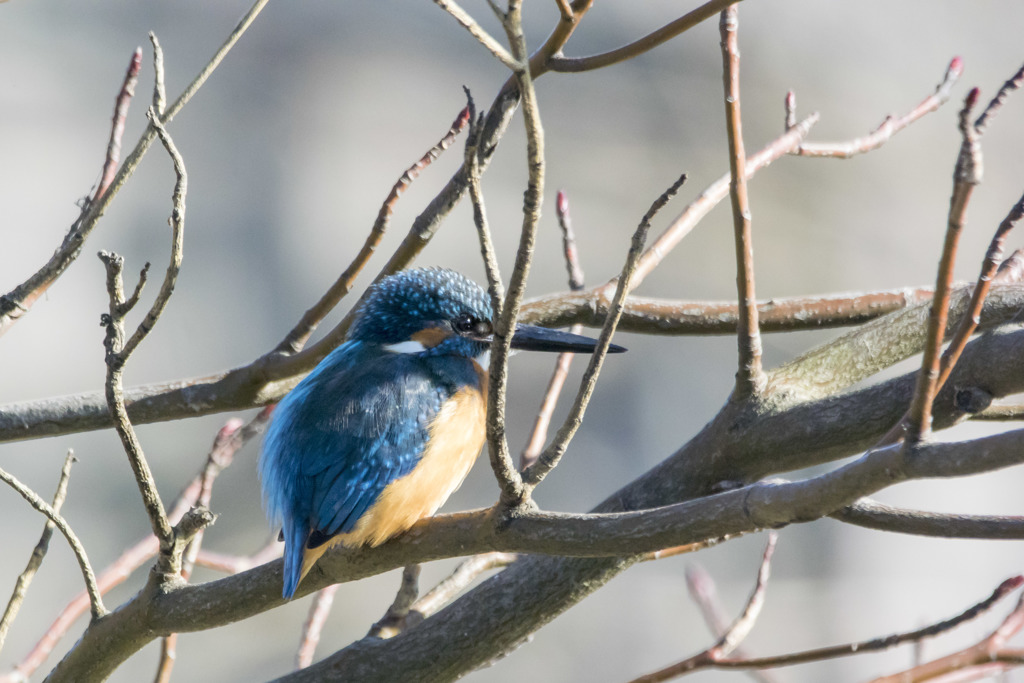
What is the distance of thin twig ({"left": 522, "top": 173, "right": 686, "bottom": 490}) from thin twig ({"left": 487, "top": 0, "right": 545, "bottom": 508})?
3 cm

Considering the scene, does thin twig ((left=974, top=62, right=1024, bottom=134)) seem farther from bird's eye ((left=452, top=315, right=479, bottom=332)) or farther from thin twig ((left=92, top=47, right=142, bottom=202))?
thin twig ((left=92, top=47, right=142, bottom=202))

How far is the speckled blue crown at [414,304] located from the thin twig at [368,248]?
16 cm

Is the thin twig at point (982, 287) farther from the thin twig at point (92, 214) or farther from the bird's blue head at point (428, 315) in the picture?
the bird's blue head at point (428, 315)

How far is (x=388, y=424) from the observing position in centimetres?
153

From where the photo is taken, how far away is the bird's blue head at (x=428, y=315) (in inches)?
71.2

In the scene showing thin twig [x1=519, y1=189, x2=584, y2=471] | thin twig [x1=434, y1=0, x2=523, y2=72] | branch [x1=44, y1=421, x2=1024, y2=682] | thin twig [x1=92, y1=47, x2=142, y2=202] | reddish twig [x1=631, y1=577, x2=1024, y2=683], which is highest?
thin twig [x1=92, y1=47, x2=142, y2=202]

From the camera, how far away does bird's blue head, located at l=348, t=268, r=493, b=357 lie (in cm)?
181

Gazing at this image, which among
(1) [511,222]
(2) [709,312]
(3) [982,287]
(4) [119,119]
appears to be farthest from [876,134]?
(1) [511,222]

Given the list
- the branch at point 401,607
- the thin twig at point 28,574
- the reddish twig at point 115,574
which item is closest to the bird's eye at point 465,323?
the reddish twig at point 115,574

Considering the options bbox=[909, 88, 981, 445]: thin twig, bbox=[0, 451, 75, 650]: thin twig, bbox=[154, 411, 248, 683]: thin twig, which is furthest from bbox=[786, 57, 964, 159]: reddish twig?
bbox=[0, 451, 75, 650]: thin twig

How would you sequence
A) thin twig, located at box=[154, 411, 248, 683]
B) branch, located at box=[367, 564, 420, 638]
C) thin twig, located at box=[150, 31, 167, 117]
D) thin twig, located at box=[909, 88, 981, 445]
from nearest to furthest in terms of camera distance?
thin twig, located at box=[909, 88, 981, 445] → thin twig, located at box=[150, 31, 167, 117] → thin twig, located at box=[154, 411, 248, 683] → branch, located at box=[367, 564, 420, 638]

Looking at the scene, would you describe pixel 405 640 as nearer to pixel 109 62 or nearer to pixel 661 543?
pixel 661 543

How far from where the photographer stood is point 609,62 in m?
1.04

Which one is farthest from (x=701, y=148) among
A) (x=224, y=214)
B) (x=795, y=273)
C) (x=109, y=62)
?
(x=109, y=62)
